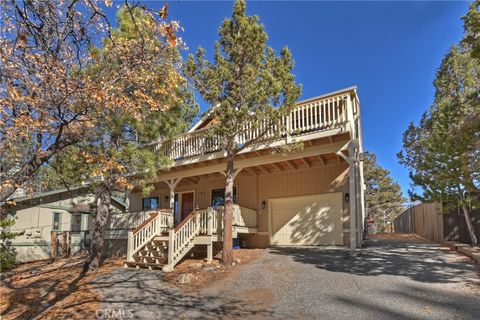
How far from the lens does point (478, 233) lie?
493 inches

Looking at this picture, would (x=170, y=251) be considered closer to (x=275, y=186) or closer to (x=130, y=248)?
(x=130, y=248)

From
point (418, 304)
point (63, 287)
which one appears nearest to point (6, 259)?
point (63, 287)

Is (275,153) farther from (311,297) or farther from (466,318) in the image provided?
(466,318)

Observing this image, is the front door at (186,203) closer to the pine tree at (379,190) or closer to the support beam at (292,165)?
the support beam at (292,165)

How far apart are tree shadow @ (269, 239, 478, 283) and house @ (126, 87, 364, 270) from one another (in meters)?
0.77

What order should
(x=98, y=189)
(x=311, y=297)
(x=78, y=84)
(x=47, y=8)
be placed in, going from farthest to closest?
(x=98, y=189) → (x=311, y=297) → (x=78, y=84) → (x=47, y=8)

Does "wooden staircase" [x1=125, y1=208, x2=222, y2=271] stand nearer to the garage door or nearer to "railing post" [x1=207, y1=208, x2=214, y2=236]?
"railing post" [x1=207, y1=208, x2=214, y2=236]

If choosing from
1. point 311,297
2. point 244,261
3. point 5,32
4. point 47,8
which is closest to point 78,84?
point 5,32

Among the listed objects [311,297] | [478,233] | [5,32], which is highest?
[5,32]

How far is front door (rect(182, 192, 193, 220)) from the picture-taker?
52.8ft

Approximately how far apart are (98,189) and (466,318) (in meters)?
10.6

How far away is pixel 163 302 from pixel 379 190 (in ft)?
87.3

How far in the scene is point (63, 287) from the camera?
939 centimetres

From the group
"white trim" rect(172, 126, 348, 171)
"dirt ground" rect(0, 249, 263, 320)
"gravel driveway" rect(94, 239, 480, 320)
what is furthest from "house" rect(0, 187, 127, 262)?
"gravel driveway" rect(94, 239, 480, 320)
